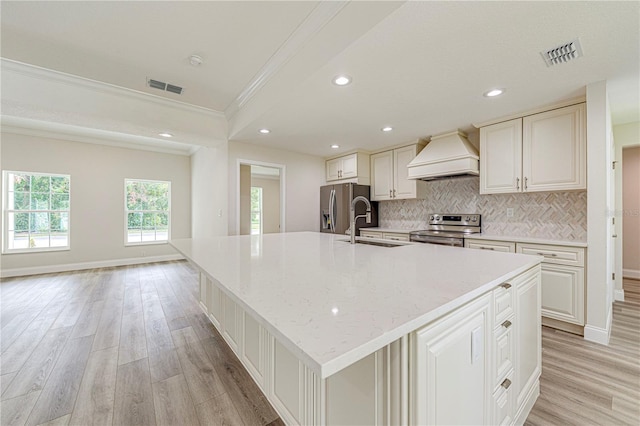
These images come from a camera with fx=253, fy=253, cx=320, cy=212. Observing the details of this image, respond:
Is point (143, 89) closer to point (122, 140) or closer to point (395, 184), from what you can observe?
point (122, 140)

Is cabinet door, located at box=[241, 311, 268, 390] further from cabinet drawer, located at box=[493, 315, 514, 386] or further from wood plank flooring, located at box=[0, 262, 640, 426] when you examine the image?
cabinet drawer, located at box=[493, 315, 514, 386]

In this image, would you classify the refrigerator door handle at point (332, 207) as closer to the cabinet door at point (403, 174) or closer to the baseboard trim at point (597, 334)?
the cabinet door at point (403, 174)

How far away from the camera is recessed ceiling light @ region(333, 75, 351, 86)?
213cm

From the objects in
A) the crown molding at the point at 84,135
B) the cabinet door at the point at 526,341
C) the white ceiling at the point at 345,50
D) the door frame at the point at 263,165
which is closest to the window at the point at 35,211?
the crown molding at the point at 84,135

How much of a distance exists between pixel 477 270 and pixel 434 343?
0.59 m

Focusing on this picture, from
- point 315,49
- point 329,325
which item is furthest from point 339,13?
point 329,325

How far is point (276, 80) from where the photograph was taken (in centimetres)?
248

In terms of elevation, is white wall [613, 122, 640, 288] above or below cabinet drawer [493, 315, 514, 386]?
above

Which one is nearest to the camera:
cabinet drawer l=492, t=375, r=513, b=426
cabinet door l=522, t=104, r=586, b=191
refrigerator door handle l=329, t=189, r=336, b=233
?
cabinet drawer l=492, t=375, r=513, b=426

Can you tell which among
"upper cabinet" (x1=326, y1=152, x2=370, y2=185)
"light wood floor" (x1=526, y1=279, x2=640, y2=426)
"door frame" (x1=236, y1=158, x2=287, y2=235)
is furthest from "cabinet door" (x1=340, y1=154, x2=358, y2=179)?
"light wood floor" (x1=526, y1=279, x2=640, y2=426)

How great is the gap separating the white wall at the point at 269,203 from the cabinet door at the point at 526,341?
7.27m

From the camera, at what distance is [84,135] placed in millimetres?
5012

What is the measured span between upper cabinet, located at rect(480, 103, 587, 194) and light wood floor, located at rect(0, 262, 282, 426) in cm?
338

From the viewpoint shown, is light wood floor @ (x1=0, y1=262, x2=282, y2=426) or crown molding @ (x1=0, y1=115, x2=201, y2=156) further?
crown molding @ (x1=0, y1=115, x2=201, y2=156)
